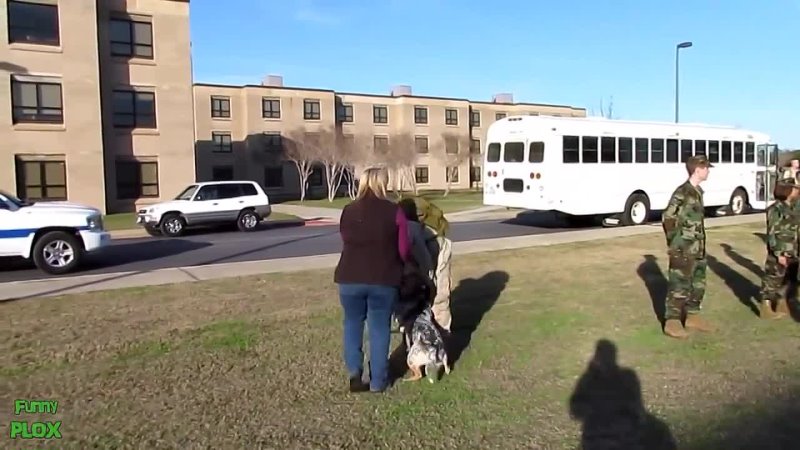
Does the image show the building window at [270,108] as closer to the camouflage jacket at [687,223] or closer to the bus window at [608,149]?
the bus window at [608,149]

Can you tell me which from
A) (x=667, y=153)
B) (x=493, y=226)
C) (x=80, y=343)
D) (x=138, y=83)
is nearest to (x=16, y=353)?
(x=80, y=343)

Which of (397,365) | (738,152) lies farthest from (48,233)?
A: (738,152)

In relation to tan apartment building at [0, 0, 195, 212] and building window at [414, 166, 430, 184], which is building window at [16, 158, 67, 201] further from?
building window at [414, 166, 430, 184]

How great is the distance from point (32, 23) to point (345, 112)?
1497 inches

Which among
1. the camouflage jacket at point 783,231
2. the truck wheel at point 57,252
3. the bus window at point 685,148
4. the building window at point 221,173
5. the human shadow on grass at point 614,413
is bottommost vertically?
the human shadow on grass at point 614,413

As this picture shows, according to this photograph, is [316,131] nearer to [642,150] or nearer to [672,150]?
[672,150]

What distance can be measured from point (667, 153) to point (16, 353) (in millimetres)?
18265

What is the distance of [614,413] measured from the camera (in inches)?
180

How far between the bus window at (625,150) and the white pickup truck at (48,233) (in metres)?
13.7

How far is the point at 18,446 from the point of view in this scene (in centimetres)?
410

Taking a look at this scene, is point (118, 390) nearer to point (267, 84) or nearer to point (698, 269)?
point (698, 269)

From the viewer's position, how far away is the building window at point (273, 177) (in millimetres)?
60344

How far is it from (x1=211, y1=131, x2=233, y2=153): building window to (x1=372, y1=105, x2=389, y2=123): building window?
1459cm

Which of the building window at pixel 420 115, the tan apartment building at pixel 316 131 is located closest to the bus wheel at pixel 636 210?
the tan apartment building at pixel 316 131
